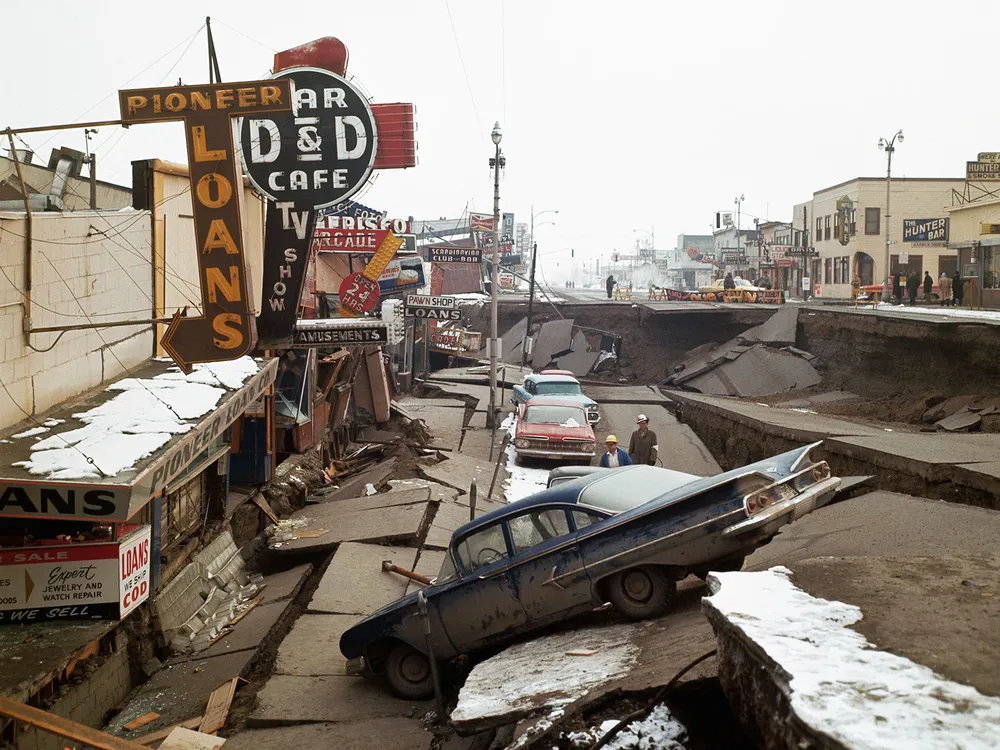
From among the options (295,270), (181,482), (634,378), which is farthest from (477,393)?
(181,482)

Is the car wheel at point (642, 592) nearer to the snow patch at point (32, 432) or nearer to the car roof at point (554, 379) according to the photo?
the snow patch at point (32, 432)

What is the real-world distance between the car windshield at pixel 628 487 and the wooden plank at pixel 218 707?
3.95m

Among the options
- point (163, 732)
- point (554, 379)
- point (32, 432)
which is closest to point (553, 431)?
point (554, 379)

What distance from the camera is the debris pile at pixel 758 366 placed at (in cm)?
2745

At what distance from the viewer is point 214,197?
1002 cm

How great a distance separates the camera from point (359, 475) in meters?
18.7

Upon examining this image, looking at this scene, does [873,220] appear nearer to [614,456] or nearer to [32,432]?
[614,456]

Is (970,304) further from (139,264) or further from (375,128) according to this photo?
(139,264)

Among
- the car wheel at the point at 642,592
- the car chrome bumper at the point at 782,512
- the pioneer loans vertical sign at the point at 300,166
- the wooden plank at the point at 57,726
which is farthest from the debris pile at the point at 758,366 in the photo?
the wooden plank at the point at 57,726

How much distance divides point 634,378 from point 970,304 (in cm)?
1361

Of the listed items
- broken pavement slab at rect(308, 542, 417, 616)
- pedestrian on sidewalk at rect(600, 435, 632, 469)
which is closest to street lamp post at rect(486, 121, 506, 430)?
pedestrian on sidewalk at rect(600, 435, 632, 469)

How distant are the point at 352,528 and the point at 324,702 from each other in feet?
17.9

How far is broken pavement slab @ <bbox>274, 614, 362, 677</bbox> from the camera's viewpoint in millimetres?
9047

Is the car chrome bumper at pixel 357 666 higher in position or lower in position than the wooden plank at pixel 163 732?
higher
